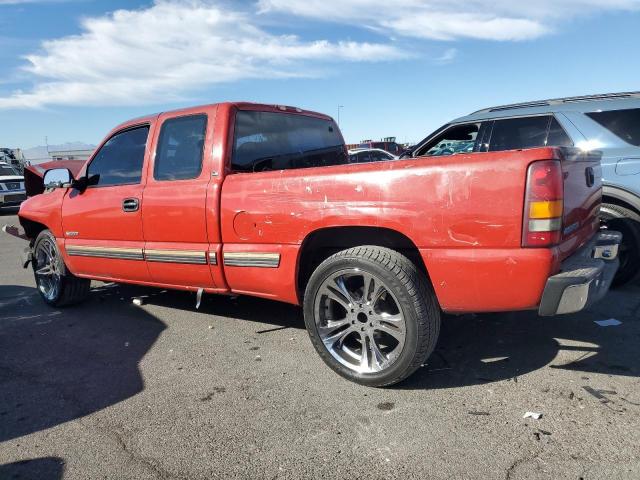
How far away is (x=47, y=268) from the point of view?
5410 millimetres

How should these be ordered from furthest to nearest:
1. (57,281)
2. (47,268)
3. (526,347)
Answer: (47,268), (57,281), (526,347)

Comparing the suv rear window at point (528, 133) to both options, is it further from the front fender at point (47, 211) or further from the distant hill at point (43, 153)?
the distant hill at point (43, 153)

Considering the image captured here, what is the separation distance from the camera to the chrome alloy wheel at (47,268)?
5270 mm

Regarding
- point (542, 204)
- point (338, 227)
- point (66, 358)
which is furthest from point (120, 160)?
point (542, 204)

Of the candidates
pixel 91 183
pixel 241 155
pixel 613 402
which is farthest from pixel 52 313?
pixel 613 402

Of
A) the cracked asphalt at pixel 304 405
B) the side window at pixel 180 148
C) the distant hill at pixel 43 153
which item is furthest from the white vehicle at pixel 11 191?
the side window at pixel 180 148

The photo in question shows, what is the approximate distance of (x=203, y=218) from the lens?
12.3 ft

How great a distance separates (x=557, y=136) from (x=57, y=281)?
5.67m

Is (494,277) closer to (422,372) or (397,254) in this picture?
(397,254)

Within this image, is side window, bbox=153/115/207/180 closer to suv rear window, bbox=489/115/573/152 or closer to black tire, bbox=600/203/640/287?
suv rear window, bbox=489/115/573/152

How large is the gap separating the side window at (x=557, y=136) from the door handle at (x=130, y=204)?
14.1ft

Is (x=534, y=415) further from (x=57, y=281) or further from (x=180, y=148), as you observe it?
(x=57, y=281)

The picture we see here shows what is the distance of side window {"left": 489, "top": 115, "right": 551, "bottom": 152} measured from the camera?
532cm

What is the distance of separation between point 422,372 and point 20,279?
20.8 ft
